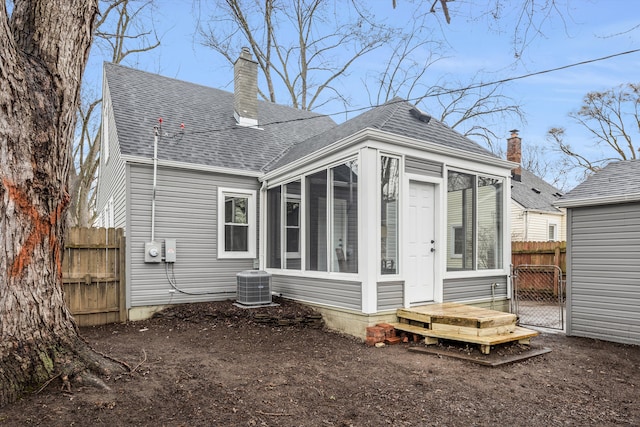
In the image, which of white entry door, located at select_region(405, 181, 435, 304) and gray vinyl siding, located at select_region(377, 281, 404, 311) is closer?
gray vinyl siding, located at select_region(377, 281, 404, 311)

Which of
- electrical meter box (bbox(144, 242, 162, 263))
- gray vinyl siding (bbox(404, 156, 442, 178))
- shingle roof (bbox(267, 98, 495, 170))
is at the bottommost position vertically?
electrical meter box (bbox(144, 242, 162, 263))

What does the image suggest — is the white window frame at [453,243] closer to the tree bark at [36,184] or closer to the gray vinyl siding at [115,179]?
the tree bark at [36,184]

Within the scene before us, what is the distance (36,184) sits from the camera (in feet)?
10.6

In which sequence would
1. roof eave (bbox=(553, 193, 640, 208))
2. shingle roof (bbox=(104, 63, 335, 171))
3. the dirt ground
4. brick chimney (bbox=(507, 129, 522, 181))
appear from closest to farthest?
the dirt ground < roof eave (bbox=(553, 193, 640, 208)) < shingle roof (bbox=(104, 63, 335, 171)) < brick chimney (bbox=(507, 129, 522, 181))

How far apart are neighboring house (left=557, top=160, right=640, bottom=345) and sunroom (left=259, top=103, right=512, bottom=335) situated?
1377mm

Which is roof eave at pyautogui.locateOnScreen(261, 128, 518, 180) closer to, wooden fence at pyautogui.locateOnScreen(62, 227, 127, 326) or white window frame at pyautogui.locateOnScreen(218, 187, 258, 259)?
white window frame at pyautogui.locateOnScreen(218, 187, 258, 259)

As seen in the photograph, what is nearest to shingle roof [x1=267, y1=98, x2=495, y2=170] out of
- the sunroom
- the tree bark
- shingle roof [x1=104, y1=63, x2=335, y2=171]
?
the sunroom

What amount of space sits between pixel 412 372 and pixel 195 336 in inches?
130

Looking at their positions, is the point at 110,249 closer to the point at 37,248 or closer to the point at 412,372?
the point at 37,248

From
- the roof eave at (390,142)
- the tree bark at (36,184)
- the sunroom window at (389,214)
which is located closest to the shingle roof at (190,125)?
the roof eave at (390,142)

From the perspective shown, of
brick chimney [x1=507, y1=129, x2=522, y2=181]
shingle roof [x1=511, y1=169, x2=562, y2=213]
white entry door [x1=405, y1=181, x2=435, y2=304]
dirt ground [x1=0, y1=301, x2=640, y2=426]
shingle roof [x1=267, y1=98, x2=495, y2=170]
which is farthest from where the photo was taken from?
shingle roof [x1=511, y1=169, x2=562, y2=213]

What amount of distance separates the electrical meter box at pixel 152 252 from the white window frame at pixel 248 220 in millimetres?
1200

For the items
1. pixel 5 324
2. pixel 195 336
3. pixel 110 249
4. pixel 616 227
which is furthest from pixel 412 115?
pixel 5 324

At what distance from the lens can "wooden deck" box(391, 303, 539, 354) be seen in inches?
199
